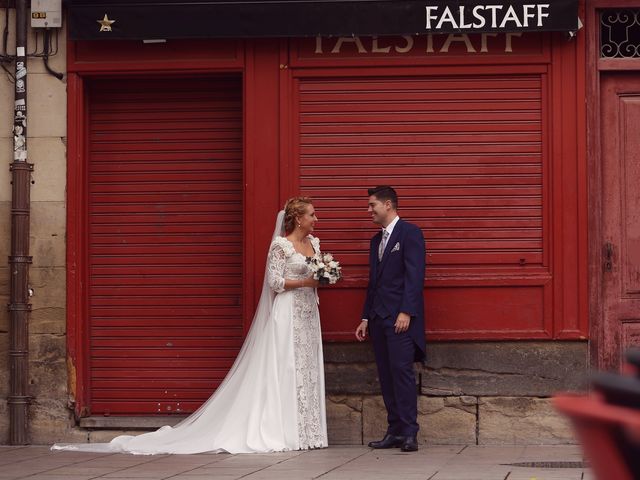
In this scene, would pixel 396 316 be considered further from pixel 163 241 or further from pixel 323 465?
pixel 163 241

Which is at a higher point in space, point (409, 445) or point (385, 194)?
point (385, 194)

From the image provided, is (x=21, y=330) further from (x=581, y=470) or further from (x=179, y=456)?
(x=581, y=470)

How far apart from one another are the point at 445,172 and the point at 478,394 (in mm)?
1943

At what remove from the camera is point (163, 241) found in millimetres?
10828

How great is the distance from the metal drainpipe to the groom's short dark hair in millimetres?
3123

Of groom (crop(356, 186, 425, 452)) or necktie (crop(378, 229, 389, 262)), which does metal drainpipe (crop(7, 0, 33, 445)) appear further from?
necktie (crop(378, 229, 389, 262))

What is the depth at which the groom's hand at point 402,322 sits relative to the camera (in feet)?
31.3

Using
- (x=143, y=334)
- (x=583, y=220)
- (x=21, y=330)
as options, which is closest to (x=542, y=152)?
(x=583, y=220)

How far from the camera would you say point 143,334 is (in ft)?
35.4

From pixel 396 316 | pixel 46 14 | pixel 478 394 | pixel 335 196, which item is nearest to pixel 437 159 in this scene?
pixel 335 196

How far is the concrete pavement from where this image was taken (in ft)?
26.0

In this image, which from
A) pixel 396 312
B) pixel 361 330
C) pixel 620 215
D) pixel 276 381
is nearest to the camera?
pixel 396 312

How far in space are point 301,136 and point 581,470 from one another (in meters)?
3.89

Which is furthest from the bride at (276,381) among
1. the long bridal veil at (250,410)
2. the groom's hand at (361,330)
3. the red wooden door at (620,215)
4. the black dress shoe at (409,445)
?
the red wooden door at (620,215)
